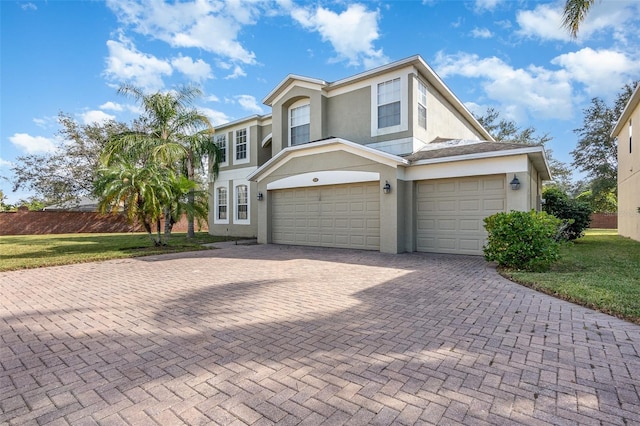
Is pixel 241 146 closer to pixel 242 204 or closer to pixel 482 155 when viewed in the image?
pixel 242 204

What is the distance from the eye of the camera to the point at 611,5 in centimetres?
1014

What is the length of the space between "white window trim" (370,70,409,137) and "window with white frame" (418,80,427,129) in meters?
0.85

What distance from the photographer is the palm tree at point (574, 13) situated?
8.93 m

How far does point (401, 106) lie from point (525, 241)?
22.7 ft

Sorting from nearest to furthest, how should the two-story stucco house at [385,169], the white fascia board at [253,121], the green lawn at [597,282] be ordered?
1. the green lawn at [597,282]
2. the two-story stucco house at [385,169]
3. the white fascia board at [253,121]

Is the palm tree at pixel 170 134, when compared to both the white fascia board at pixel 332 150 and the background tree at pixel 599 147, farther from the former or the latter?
the background tree at pixel 599 147

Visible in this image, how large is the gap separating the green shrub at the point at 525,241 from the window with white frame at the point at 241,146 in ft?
45.9

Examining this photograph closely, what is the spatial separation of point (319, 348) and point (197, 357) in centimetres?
119

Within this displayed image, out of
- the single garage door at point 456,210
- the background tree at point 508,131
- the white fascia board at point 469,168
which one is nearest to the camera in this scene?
the white fascia board at point 469,168

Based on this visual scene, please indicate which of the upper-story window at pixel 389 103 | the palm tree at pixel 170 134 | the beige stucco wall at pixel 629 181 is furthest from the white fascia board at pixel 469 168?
the palm tree at pixel 170 134

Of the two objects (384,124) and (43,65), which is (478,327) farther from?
(43,65)

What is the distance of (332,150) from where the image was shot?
11969mm

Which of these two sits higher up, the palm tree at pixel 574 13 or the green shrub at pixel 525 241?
the palm tree at pixel 574 13

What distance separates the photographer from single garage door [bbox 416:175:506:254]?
9773 mm
